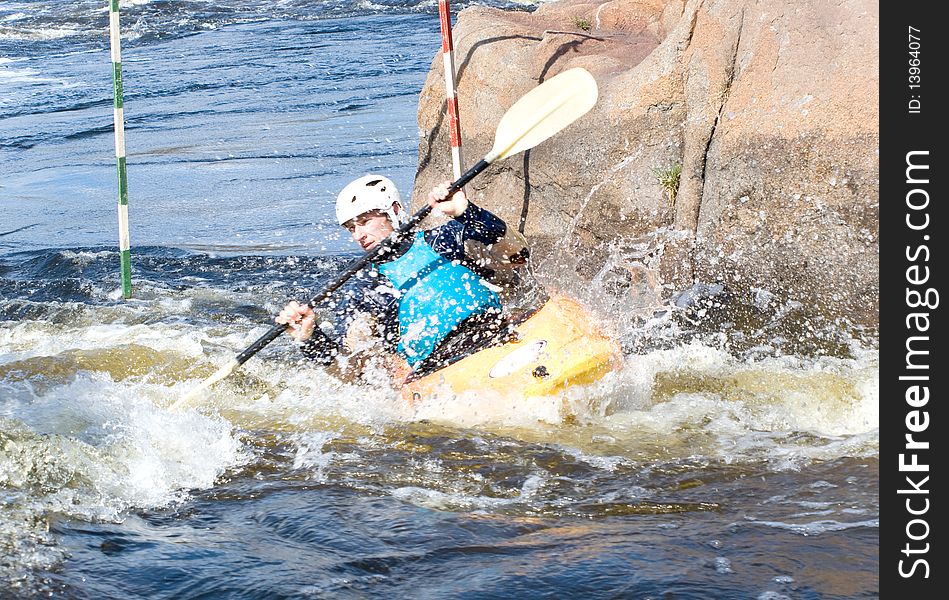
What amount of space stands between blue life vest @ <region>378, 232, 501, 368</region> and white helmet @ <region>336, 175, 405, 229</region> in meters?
0.22

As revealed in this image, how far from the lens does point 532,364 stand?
4527mm

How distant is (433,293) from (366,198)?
48 centimetres

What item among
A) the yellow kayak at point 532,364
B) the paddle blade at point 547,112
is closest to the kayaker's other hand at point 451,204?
the yellow kayak at point 532,364

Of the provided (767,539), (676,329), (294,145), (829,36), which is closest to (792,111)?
(829,36)

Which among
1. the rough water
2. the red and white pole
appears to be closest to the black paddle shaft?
the rough water

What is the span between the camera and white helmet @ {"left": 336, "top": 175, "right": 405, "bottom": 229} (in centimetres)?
460

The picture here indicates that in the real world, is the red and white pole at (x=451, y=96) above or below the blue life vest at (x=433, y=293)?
above

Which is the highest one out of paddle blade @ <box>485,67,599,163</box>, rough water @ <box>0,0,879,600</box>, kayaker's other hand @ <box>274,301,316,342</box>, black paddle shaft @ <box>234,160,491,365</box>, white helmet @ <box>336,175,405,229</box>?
paddle blade @ <box>485,67,599,163</box>

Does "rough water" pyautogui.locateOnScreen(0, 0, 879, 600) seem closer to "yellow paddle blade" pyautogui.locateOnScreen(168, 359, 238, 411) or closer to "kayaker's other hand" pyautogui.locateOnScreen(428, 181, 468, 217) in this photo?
"yellow paddle blade" pyautogui.locateOnScreen(168, 359, 238, 411)

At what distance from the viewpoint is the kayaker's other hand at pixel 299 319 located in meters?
4.55

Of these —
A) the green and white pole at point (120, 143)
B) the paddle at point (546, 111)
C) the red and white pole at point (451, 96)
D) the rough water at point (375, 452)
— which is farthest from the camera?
the red and white pole at point (451, 96)

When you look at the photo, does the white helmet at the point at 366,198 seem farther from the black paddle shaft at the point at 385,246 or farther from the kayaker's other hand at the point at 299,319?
the kayaker's other hand at the point at 299,319

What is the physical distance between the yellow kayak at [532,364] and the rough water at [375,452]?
0.25 feet
